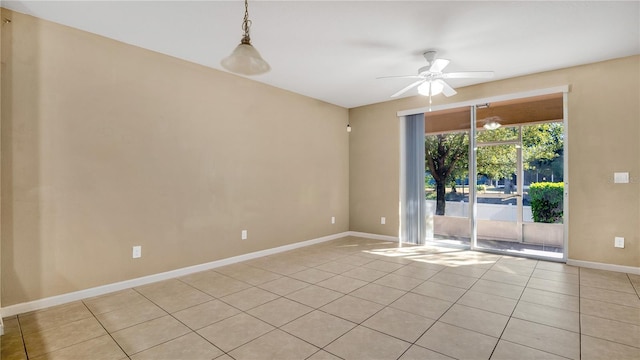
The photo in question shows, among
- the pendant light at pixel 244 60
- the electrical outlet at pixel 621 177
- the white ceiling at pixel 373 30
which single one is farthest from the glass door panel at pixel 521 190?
the pendant light at pixel 244 60

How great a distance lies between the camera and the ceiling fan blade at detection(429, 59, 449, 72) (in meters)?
3.37

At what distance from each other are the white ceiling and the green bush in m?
1.72

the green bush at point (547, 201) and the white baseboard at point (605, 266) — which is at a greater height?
the green bush at point (547, 201)

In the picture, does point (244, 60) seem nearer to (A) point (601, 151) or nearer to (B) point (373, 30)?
(B) point (373, 30)

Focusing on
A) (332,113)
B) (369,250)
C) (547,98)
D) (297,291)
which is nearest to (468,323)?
(297,291)

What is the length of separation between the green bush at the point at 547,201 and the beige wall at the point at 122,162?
3.91 meters

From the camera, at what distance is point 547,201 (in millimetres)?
4586

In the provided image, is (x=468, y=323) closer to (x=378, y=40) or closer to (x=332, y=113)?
(x=378, y=40)

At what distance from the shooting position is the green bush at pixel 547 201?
4457 millimetres

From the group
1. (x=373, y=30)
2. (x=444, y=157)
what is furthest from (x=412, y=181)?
(x=373, y=30)

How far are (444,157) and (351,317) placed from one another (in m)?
3.82

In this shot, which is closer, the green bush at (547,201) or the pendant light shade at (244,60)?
the pendant light shade at (244,60)

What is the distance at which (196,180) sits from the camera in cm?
399

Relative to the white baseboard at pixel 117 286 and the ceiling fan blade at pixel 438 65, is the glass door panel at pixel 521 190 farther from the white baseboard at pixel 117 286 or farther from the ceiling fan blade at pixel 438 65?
the white baseboard at pixel 117 286
